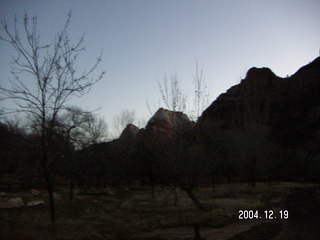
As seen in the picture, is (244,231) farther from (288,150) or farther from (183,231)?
(288,150)

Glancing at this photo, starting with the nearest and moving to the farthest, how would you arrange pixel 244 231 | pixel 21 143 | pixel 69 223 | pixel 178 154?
pixel 21 143, pixel 244 231, pixel 69 223, pixel 178 154

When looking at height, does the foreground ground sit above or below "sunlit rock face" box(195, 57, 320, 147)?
below

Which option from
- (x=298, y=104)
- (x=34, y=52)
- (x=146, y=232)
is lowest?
(x=146, y=232)

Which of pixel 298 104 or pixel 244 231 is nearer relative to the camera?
pixel 244 231

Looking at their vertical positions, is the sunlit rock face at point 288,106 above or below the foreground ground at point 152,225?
above

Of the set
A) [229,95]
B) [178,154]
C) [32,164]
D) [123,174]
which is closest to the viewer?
[32,164]

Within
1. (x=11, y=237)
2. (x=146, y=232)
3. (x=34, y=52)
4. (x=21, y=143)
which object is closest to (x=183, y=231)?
(x=146, y=232)

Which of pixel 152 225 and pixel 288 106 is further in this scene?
pixel 288 106

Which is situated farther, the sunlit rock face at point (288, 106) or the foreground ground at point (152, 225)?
the sunlit rock face at point (288, 106)

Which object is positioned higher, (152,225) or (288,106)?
(288,106)

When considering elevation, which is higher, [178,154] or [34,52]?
[34,52]

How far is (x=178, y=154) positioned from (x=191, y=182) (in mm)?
1622

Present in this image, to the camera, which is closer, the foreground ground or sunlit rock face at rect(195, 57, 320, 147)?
the foreground ground

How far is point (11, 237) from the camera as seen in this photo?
736cm
